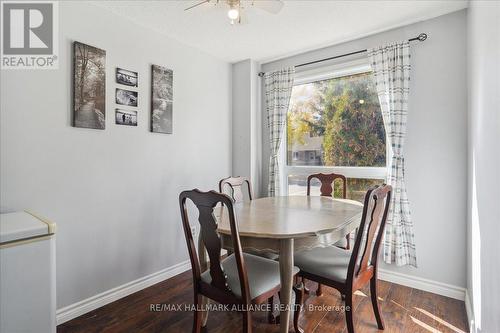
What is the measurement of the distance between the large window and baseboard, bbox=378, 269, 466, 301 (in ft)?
2.60

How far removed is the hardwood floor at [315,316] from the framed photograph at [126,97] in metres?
1.71

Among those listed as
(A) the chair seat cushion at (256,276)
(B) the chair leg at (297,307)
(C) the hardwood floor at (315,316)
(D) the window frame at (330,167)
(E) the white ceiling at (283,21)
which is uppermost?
(E) the white ceiling at (283,21)

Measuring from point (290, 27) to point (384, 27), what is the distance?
89 centimetres

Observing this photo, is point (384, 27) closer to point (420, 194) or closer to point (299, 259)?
point (420, 194)

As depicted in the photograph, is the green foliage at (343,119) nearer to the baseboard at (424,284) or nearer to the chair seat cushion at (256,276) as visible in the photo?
the baseboard at (424,284)

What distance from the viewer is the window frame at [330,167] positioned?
279cm

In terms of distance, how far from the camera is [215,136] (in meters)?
3.32

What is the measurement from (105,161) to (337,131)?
7.69ft

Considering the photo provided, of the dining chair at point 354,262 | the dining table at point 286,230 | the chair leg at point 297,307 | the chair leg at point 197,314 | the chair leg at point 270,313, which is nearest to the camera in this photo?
the dining table at point 286,230

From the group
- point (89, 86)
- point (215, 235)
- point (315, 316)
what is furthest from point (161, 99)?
point (315, 316)

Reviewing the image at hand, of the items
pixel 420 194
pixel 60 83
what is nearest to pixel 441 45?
pixel 420 194

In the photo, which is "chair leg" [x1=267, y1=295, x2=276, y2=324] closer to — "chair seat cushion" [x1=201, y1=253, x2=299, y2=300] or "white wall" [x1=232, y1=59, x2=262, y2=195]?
"chair seat cushion" [x1=201, y1=253, x2=299, y2=300]

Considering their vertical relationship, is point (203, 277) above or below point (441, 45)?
below

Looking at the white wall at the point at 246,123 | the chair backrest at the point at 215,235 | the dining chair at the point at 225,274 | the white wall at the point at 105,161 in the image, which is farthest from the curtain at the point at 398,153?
the white wall at the point at 105,161
